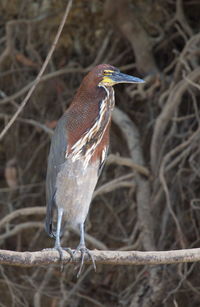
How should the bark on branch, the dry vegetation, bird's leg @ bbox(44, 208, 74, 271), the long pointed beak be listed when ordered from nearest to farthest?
the bark on branch
bird's leg @ bbox(44, 208, 74, 271)
the long pointed beak
the dry vegetation

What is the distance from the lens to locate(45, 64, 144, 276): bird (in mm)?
2553

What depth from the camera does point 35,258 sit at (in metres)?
1.80

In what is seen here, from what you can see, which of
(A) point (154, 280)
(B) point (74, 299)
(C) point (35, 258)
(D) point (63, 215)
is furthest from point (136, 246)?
(C) point (35, 258)

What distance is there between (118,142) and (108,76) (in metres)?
1.34

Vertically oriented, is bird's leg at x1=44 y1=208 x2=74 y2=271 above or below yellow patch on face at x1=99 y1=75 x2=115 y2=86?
below

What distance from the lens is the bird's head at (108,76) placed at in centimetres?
251

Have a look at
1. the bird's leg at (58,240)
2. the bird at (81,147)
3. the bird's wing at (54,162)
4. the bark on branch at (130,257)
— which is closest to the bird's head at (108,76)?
the bird at (81,147)

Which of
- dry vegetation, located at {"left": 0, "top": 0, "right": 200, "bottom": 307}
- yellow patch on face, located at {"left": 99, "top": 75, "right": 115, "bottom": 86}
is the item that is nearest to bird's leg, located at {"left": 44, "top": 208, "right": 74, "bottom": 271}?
yellow patch on face, located at {"left": 99, "top": 75, "right": 115, "bottom": 86}

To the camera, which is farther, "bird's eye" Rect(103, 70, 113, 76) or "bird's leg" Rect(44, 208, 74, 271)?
"bird's eye" Rect(103, 70, 113, 76)

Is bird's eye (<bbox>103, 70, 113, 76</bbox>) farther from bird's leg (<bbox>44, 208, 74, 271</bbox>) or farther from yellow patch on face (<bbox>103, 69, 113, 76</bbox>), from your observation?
bird's leg (<bbox>44, 208, 74, 271</bbox>)

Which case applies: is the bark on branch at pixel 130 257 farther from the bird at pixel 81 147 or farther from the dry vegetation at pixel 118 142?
the dry vegetation at pixel 118 142

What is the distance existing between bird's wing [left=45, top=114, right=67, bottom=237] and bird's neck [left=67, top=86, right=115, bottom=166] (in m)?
0.05

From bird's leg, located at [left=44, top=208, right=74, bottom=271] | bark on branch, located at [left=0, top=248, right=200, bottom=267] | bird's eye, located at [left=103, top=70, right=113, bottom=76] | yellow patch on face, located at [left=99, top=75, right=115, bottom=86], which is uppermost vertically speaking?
bird's eye, located at [left=103, top=70, right=113, bottom=76]

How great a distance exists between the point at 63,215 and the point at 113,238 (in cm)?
106
